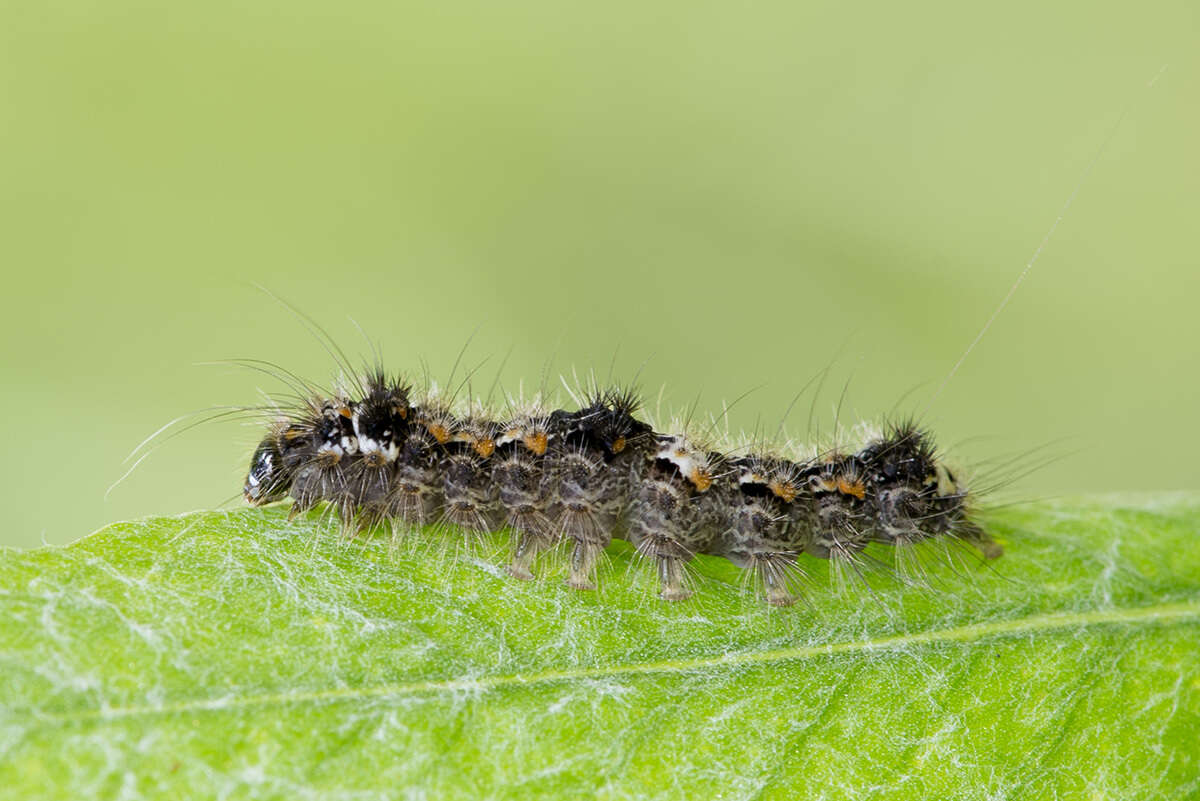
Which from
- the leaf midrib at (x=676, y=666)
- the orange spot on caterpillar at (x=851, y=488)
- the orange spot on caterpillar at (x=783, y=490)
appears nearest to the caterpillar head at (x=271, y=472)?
the leaf midrib at (x=676, y=666)

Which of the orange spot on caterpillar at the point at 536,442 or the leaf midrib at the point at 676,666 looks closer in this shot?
the leaf midrib at the point at 676,666

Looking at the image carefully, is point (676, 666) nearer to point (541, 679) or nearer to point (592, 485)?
point (541, 679)

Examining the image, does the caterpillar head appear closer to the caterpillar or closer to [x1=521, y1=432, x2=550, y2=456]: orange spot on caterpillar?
the caterpillar

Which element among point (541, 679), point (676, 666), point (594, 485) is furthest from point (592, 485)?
point (541, 679)

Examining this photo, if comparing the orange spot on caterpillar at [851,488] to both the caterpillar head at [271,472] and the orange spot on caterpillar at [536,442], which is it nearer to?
the orange spot on caterpillar at [536,442]

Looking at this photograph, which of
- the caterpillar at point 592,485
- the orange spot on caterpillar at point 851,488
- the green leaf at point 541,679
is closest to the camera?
the green leaf at point 541,679

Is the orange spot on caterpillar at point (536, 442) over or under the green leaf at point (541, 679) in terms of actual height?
over

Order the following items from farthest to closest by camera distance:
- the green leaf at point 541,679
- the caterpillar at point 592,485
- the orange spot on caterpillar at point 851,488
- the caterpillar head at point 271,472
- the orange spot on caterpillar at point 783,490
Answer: the orange spot on caterpillar at point 851,488, the orange spot on caterpillar at point 783,490, the caterpillar head at point 271,472, the caterpillar at point 592,485, the green leaf at point 541,679
